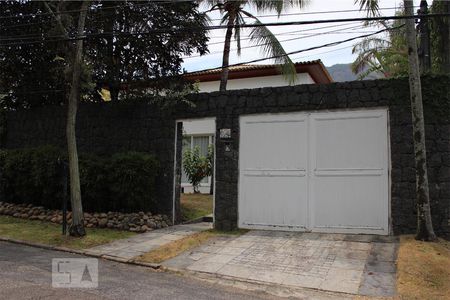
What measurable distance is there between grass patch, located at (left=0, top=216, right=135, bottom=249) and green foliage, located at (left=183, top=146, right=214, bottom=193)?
7408 mm

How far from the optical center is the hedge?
1120 cm

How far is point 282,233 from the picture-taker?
1002cm

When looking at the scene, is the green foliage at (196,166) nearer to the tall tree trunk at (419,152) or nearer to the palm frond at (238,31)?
the palm frond at (238,31)

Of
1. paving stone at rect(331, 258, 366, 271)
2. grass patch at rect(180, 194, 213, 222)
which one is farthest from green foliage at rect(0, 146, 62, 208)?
paving stone at rect(331, 258, 366, 271)

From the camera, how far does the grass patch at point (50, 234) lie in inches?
381

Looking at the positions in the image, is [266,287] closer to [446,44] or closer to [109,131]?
[109,131]

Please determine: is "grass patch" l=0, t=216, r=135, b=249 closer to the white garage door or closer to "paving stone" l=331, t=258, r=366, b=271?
the white garage door

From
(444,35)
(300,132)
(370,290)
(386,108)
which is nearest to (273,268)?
(370,290)

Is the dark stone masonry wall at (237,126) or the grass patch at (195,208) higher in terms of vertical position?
the dark stone masonry wall at (237,126)

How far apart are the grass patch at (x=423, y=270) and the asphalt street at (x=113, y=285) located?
2.03 m

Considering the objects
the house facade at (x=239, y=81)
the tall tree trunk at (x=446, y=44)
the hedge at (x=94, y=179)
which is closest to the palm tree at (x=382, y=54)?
the house facade at (x=239, y=81)

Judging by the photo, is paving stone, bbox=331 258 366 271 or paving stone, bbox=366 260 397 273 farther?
paving stone, bbox=331 258 366 271

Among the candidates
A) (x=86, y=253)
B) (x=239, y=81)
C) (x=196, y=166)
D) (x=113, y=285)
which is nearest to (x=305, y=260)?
(x=113, y=285)

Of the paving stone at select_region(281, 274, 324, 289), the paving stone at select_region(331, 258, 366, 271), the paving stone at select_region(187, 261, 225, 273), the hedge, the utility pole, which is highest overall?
the utility pole
